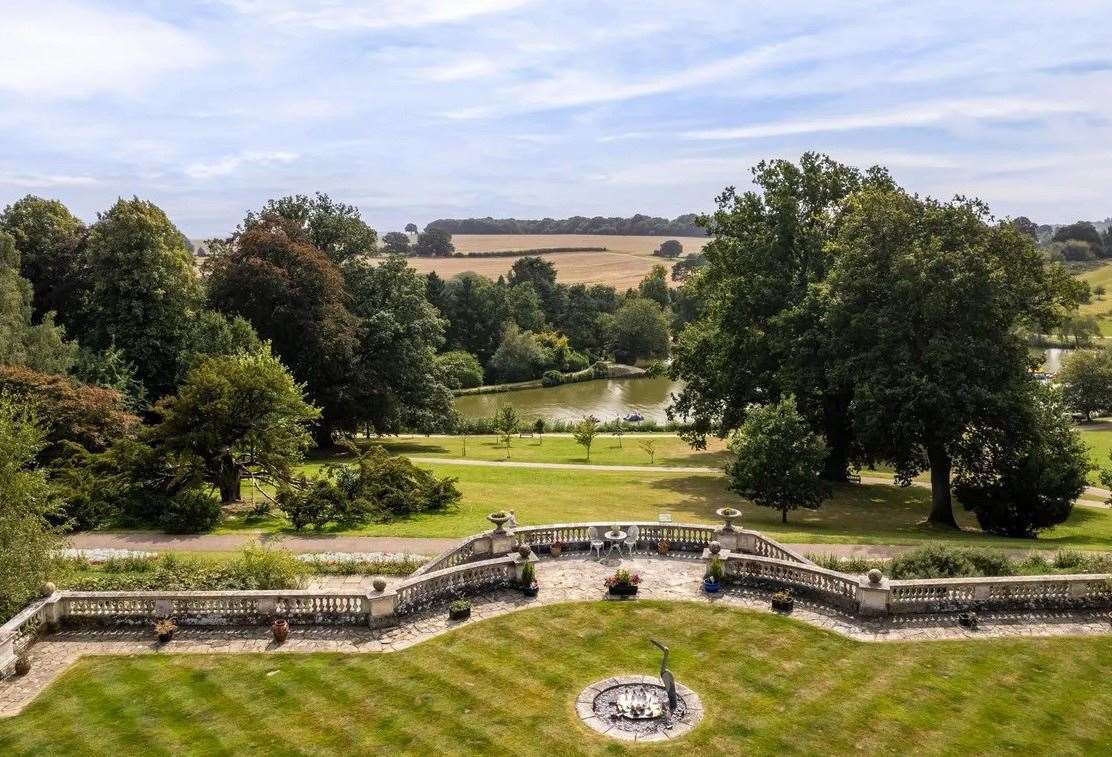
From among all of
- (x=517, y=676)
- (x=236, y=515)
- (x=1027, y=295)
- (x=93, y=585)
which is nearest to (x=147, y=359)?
(x=236, y=515)

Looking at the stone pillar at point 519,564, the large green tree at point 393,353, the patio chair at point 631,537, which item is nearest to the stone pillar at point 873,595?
the patio chair at point 631,537

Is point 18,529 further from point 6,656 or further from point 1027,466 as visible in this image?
point 1027,466

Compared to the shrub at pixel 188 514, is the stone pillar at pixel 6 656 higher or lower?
lower

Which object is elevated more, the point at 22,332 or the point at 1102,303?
the point at 1102,303

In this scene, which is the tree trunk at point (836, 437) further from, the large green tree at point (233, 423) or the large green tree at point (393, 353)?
the large green tree at point (393, 353)

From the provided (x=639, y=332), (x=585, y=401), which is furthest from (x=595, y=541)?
(x=639, y=332)

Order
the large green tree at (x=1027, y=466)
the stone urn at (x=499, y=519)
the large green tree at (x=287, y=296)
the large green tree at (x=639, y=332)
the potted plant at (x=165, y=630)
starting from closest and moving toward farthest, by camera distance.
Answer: the potted plant at (x=165, y=630) → the stone urn at (x=499, y=519) → the large green tree at (x=1027, y=466) → the large green tree at (x=287, y=296) → the large green tree at (x=639, y=332)
